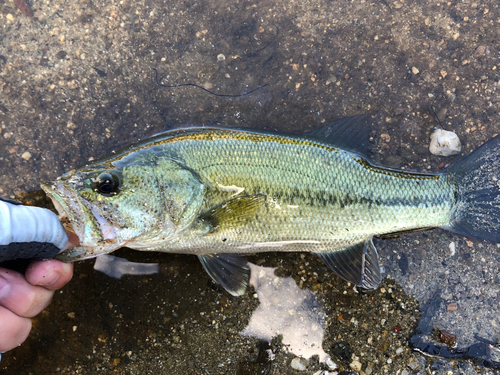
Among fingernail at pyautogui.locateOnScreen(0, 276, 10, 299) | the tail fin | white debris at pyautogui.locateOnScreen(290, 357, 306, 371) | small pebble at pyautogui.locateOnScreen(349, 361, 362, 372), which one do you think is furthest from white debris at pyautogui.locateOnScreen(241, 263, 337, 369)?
fingernail at pyautogui.locateOnScreen(0, 276, 10, 299)

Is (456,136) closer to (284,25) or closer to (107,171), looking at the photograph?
(284,25)

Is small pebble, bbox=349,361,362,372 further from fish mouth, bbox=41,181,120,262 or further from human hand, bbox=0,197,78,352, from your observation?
human hand, bbox=0,197,78,352

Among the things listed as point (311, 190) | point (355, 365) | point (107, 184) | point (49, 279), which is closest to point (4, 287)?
point (49, 279)

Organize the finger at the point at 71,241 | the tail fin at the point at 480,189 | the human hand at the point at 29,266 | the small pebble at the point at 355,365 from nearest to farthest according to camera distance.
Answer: the human hand at the point at 29,266 < the finger at the point at 71,241 < the tail fin at the point at 480,189 < the small pebble at the point at 355,365

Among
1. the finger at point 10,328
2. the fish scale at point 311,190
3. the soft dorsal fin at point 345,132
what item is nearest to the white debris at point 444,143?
the fish scale at point 311,190

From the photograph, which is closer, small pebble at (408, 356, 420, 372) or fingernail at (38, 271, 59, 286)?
fingernail at (38, 271, 59, 286)

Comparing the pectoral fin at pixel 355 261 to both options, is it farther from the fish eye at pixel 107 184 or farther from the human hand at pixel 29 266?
the human hand at pixel 29 266

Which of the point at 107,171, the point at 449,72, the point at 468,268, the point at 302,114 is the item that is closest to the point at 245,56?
the point at 302,114
